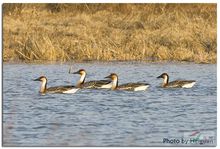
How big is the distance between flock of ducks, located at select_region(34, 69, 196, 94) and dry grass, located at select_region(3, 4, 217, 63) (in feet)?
8.13

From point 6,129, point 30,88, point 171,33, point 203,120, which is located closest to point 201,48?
point 171,33

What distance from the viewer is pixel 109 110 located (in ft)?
49.3

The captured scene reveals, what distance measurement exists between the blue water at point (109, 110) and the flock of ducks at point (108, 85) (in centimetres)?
17

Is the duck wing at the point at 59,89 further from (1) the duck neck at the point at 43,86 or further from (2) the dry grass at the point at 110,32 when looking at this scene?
(2) the dry grass at the point at 110,32

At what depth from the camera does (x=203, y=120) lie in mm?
14250

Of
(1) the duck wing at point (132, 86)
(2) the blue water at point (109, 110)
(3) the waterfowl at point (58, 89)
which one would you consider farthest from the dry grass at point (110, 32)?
(3) the waterfowl at point (58, 89)

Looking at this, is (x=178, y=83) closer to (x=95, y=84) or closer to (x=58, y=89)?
(x=95, y=84)

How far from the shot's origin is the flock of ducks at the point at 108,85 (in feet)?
55.0

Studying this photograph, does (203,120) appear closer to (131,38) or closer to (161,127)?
(161,127)

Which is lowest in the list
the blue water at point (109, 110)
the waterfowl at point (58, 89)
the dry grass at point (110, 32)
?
the blue water at point (109, 110)

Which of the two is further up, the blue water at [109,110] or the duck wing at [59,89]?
the duck wing at [59,89]

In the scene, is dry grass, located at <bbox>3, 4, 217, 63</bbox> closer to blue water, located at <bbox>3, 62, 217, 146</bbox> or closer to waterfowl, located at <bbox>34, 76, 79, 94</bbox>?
blue water, located at <bbox>3, 62, 217, 146</bbox>

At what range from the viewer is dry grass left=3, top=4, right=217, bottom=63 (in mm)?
20391

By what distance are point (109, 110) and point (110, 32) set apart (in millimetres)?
7493
